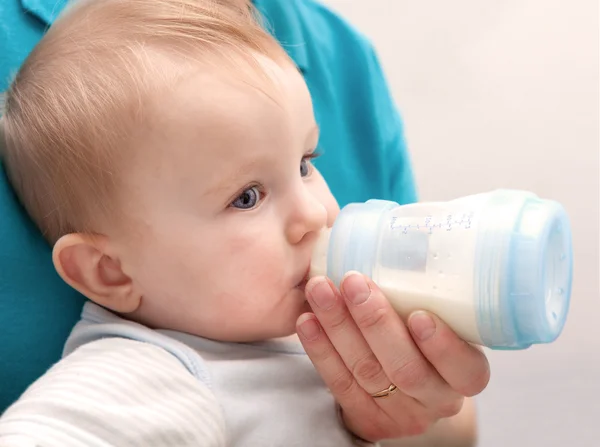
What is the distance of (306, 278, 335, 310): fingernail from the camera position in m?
0.63

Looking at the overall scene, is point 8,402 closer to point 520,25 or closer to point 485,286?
point 485,286

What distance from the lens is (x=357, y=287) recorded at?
602 mm

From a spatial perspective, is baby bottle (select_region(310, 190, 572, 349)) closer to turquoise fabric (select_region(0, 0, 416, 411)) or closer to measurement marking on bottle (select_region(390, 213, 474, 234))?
measurement marking on bottle (select_region(390, 213, 474, 234))

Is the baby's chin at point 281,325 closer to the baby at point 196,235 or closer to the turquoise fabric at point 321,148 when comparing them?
the baby at point 196,235

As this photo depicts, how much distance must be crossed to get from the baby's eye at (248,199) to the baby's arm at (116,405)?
149 millimetres

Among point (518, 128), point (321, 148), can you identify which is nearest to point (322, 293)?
point (321, 148)

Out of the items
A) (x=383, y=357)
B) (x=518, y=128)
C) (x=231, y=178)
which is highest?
(x=231, y=178)

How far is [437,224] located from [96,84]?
13.0 inches

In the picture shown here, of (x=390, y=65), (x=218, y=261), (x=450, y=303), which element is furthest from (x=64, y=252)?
(x=390, y=65)

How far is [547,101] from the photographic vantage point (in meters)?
1.42

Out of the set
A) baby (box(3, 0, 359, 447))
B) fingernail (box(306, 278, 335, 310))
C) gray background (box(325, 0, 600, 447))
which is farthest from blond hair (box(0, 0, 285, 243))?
gray background (box(325, 0, 600, 447))

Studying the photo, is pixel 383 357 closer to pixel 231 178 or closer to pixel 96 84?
pixel 231 178

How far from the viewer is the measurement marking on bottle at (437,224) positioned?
57 centimetres

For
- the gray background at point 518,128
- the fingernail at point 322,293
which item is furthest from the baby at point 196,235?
the gray background at point 518,128
